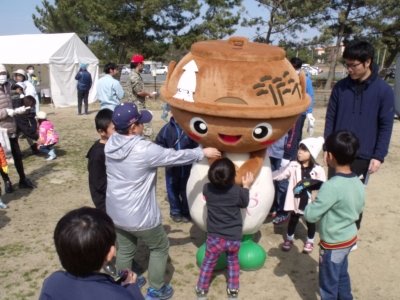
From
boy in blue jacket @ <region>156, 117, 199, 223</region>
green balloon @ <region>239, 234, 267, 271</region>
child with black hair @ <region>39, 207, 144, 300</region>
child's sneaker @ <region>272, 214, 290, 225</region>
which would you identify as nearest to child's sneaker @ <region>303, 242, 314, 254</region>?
green balloon @ <region>239, 234, 267, 271</region>

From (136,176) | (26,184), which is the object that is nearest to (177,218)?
(136,176)

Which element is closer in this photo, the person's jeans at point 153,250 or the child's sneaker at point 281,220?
the person's jeans at point 153,250

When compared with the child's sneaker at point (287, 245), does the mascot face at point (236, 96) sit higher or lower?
higher

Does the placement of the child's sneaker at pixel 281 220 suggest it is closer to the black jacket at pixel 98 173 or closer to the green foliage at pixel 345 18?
the black jacket at pixel 98 173

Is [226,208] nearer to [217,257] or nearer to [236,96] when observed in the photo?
[217,257]

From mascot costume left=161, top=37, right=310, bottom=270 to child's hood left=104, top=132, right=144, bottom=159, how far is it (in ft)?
1.52

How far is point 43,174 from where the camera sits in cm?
644

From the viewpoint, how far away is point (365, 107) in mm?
3254

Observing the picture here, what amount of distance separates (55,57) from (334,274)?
1372 centimetres

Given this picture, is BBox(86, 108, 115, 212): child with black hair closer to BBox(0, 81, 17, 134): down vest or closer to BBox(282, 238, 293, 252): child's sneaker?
BBox(282, 238, 293, 252): child's sneaker

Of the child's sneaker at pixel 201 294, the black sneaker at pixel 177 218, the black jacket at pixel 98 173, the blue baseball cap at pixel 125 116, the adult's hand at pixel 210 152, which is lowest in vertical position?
the black sneaker at pixel 177 218

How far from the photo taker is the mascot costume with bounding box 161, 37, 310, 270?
282 centimetres

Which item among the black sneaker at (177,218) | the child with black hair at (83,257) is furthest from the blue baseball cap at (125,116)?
the black sneaker at (177,218)

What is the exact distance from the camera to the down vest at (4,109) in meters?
5.08
